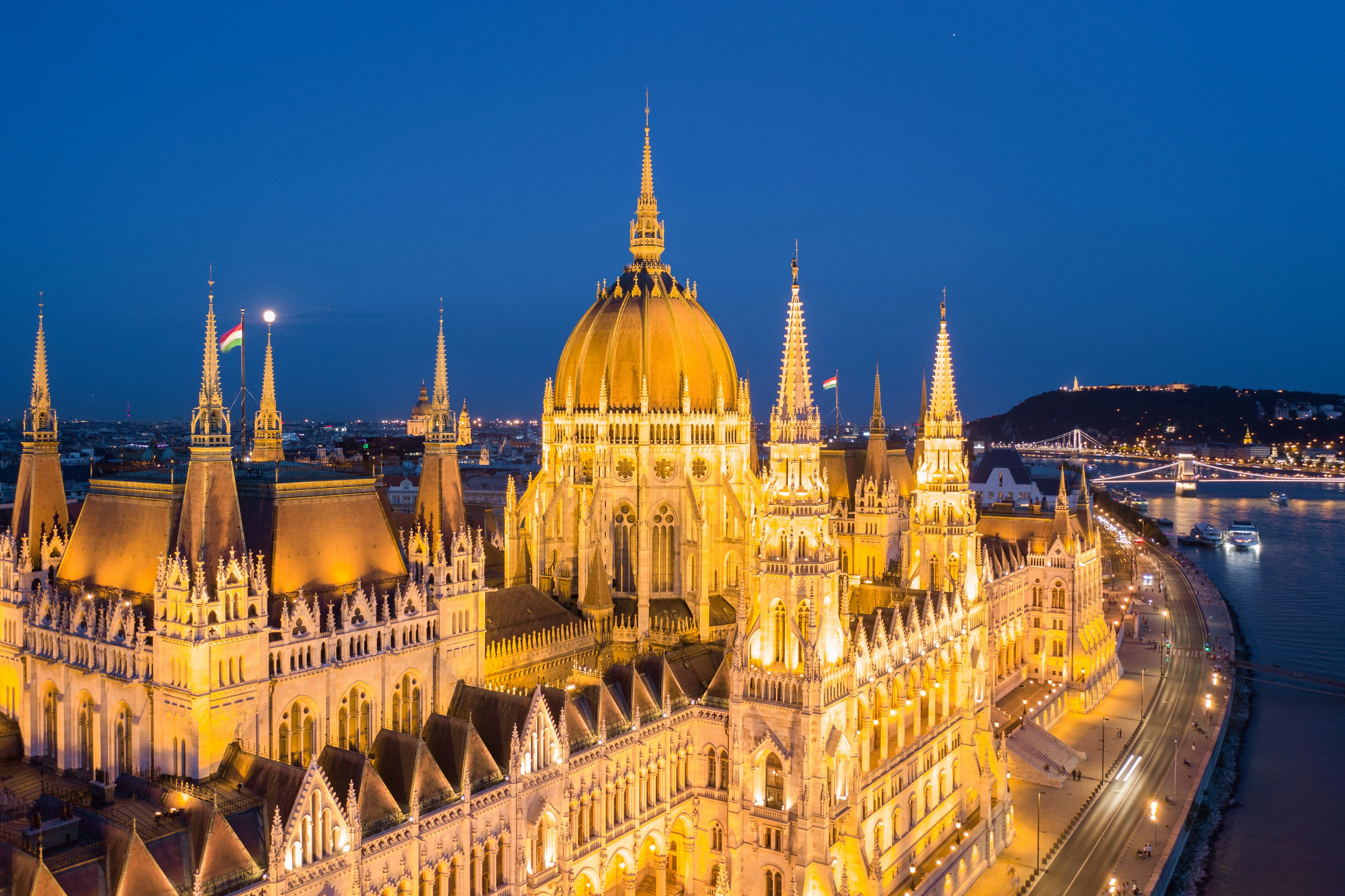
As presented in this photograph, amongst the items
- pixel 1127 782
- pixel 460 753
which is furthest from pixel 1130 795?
pixel 460 753

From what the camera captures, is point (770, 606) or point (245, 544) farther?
point (770, 606)

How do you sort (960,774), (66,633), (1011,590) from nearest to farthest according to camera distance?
(66,633) → (960,774) → (1011,590)

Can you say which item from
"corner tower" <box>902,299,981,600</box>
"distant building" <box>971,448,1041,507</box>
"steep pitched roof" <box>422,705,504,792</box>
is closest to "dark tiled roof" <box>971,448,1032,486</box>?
"distant building" <box>971,448,1041,507</box>

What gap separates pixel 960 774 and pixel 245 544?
→ 47.1 m

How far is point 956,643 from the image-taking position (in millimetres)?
64000

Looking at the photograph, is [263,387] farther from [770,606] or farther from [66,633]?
[770,606]

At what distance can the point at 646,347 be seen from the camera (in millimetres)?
66938

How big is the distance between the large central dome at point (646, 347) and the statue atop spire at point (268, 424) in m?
19.0

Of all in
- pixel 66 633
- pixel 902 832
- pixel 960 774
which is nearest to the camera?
pixel 66 633

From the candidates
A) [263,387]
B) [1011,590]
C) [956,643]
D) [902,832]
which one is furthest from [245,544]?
[1011,590]

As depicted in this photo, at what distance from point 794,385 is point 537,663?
68.4 ft

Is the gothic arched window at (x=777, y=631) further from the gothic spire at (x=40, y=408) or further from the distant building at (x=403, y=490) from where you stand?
the distant building at (x=403, y=490)

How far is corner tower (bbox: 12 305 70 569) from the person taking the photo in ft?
155

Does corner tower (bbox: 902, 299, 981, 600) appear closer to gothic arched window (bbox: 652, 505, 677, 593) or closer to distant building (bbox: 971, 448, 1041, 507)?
gothic arched window (bbox: 652, 505, 677, 593)
